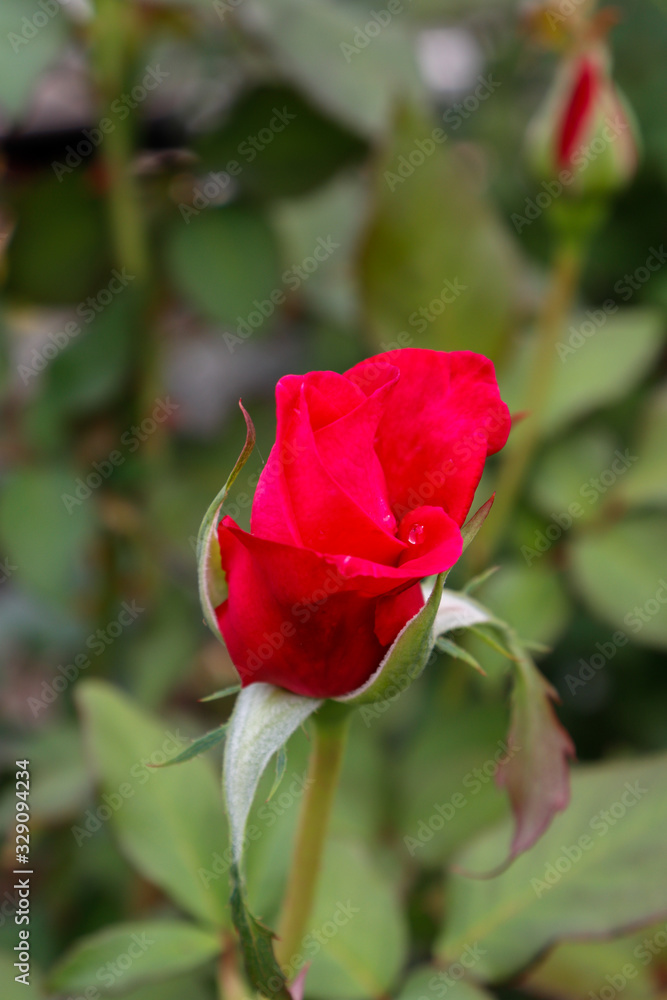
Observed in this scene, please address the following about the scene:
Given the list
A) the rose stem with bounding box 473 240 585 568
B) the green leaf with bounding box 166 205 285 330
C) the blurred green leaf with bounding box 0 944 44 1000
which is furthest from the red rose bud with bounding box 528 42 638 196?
the blurred green leaf with bounding box 0 944 44 1000

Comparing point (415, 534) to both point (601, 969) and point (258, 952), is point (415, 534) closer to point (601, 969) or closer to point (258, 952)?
point (258, 952)

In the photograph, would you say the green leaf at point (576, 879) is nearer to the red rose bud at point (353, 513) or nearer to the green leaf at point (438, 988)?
the green leaf at point (438, 988)

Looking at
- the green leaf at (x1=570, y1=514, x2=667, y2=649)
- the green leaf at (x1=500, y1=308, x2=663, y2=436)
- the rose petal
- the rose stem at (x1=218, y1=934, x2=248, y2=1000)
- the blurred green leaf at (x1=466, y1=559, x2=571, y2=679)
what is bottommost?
the rose stem at (x1=218, y1=934, x2=248, y2=1000)

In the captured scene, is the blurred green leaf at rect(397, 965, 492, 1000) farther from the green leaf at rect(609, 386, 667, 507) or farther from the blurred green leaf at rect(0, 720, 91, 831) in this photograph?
the green leaf at rect(609, 386, 667, 507)

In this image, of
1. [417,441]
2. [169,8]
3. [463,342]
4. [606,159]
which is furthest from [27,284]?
[417,441]

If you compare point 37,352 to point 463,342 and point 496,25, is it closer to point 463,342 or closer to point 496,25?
point 463,342

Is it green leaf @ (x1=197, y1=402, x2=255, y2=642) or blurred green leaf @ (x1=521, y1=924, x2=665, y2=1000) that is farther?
blurred green leaf @ (x1=521, y1=924, x2=665, y2=1000)

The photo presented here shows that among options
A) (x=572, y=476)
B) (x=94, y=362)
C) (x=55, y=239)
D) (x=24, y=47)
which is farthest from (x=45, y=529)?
(x=572, y=476)
